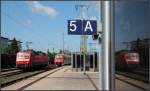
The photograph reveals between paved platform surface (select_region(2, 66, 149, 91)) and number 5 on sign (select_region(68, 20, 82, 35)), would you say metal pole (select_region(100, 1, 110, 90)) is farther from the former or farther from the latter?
number 5 on sign (select_region(68, 20, 82, 35))

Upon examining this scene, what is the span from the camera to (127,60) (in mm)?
9938

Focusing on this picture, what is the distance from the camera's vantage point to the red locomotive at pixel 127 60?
939 centimetres

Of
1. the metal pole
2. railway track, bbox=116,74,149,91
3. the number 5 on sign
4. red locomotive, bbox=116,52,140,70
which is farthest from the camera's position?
the number 5 on sign

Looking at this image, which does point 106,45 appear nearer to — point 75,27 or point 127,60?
point 127,60

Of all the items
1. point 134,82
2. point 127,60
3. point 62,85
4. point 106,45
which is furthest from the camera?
point 62,85

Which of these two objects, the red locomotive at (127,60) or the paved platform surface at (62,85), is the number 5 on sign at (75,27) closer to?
the paved platform surface at (62,85)

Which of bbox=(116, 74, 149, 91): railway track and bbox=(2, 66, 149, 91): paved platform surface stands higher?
bbox=(116, 74, 149, 91): railway track

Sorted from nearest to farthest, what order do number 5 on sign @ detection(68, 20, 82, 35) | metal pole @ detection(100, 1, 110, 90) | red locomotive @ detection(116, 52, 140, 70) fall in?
metal pole @ detection(100, 1, 110, 90) → red locomotive @ detection(116, 52, 140, 70) → number 5 on sign @ detection(68, 20, 82, 35)

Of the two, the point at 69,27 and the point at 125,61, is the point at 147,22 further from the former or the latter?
the point at 69,27

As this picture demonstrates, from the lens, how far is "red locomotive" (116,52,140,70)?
9.39 metres

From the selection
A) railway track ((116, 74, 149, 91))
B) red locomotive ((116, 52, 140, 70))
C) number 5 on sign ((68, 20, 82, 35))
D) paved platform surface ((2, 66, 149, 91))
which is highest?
number 5 on sign ((68, 20, 82, 35))

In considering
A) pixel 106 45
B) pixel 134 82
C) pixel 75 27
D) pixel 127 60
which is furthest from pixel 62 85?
pixel 106 45

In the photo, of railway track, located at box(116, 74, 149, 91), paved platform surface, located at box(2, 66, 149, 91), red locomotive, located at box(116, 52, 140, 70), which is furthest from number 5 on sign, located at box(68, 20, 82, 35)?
railway track, located at box(116, 74, 149, 91)

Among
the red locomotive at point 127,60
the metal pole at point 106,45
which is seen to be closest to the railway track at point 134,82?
the red locomotive at point 127,60
